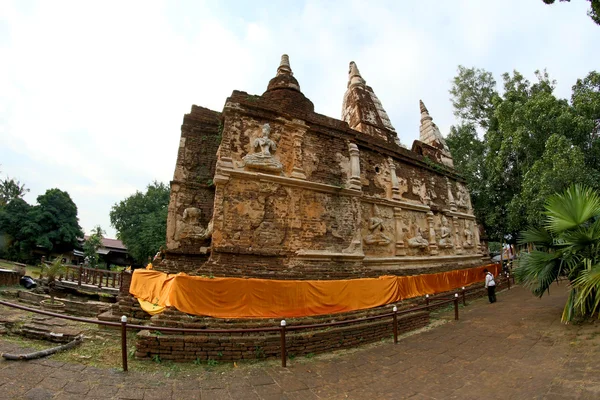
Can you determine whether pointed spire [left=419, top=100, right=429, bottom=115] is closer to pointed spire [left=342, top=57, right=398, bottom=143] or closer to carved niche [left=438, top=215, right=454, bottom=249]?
pointed spire [left=342, top=57, right=398, bottom=143]

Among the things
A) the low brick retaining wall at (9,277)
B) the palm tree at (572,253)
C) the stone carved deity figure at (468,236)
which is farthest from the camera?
the stone carved deity figure at (468,236)

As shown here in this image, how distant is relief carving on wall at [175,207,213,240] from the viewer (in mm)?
8789

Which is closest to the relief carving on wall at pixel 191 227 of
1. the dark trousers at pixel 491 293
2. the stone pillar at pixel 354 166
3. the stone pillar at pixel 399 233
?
the stone pillar at pixel 354 166

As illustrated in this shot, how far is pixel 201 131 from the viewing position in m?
10.1

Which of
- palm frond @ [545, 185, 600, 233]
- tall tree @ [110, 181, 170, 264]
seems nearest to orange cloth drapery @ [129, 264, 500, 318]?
palm frond @ [545, 185, 600, 233]

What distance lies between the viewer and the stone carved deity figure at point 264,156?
26.6 ft

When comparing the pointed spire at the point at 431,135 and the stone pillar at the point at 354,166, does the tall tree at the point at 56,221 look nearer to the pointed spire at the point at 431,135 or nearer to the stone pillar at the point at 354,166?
the stone pillar at the point at 354,166

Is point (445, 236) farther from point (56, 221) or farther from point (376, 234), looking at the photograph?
point (56, 221)

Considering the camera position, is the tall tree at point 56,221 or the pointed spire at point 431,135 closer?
the pointed spire at point 431,135

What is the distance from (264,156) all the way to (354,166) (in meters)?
3.40

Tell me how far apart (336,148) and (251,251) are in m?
4.64

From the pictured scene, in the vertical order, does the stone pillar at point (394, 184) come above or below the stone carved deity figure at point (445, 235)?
above

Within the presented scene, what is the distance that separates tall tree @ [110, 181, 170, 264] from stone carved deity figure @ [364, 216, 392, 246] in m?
19.8

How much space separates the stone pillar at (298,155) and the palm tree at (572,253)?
6002 millimetres
